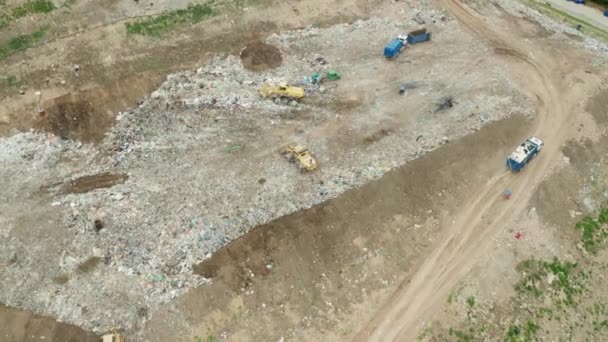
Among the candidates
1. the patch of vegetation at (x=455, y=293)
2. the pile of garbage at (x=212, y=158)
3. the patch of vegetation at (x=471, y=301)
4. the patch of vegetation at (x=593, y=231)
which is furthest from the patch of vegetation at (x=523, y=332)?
the pile of garbage at (x=212, y=158)

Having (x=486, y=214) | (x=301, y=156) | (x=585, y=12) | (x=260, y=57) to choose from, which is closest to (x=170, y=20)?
(x=260, y=57)

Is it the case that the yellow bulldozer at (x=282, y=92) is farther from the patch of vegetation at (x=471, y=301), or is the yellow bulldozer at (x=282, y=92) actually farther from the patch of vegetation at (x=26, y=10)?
the patch of vegetation at (x=26, y=10)

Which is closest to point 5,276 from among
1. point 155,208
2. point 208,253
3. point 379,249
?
point 155,208

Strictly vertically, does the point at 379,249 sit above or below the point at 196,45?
below

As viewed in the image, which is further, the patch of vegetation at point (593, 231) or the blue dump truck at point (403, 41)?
the blue dump truck at point (403, 41)

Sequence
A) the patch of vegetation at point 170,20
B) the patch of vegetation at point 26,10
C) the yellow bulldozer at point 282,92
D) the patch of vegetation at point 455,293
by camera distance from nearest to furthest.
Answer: the patch of vegetation at point 455,293
the yellow bulldozer at point 282,92
the patch of vegetation at point 26,10
the patch of vegetation at point 170,20

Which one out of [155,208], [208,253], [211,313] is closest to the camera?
[211,313]

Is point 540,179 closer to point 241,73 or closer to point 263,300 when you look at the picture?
point 263,300

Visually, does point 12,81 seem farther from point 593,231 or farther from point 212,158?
point 593,231
